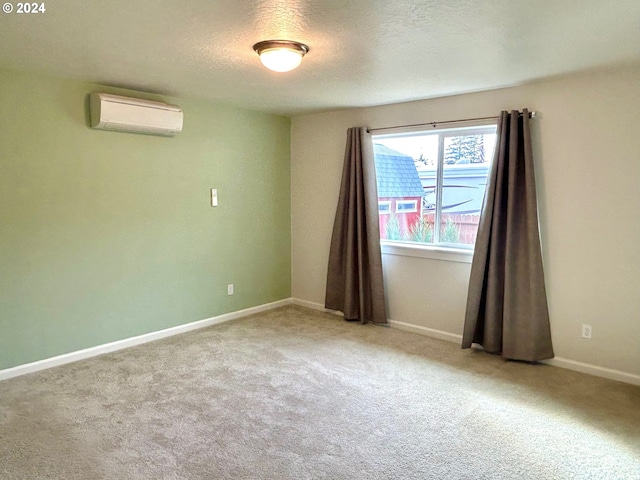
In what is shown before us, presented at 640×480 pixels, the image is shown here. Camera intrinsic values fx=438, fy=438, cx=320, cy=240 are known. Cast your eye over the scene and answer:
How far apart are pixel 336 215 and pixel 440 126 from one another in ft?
4.54

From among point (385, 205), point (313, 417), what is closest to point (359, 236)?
point (385, 205)

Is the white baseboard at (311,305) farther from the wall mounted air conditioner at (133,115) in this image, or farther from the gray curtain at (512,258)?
the wall mounted air conditioner at (133,115)

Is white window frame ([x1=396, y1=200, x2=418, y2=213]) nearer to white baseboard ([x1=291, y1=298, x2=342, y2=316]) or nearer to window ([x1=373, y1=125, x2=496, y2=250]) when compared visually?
window ([x1=373, y1=125, x2=496, y2=250])

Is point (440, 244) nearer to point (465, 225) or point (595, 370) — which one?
point (465, 225)

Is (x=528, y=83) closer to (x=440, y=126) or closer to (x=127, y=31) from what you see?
(x=440, y=126)

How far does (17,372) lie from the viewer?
127 inches

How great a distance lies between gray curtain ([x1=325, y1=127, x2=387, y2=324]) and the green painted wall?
899 millimetres

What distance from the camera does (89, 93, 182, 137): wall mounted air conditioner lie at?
337cm

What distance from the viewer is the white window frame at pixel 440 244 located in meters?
3.82

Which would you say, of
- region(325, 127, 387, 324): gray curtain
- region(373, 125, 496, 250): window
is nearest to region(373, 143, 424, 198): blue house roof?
region(373, 125, 496, 250): window

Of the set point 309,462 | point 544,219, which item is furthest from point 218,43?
point 544,219

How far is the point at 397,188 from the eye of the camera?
175 inches

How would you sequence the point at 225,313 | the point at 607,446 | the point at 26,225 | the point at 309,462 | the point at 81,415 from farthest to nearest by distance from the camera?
the point at 225,313
the point at 26,225
the point at 81,415
the point at 607,446
the point at 309,462

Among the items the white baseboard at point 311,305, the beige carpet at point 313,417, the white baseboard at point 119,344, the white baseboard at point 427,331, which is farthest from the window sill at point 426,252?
the white baseboard at point 119,344
